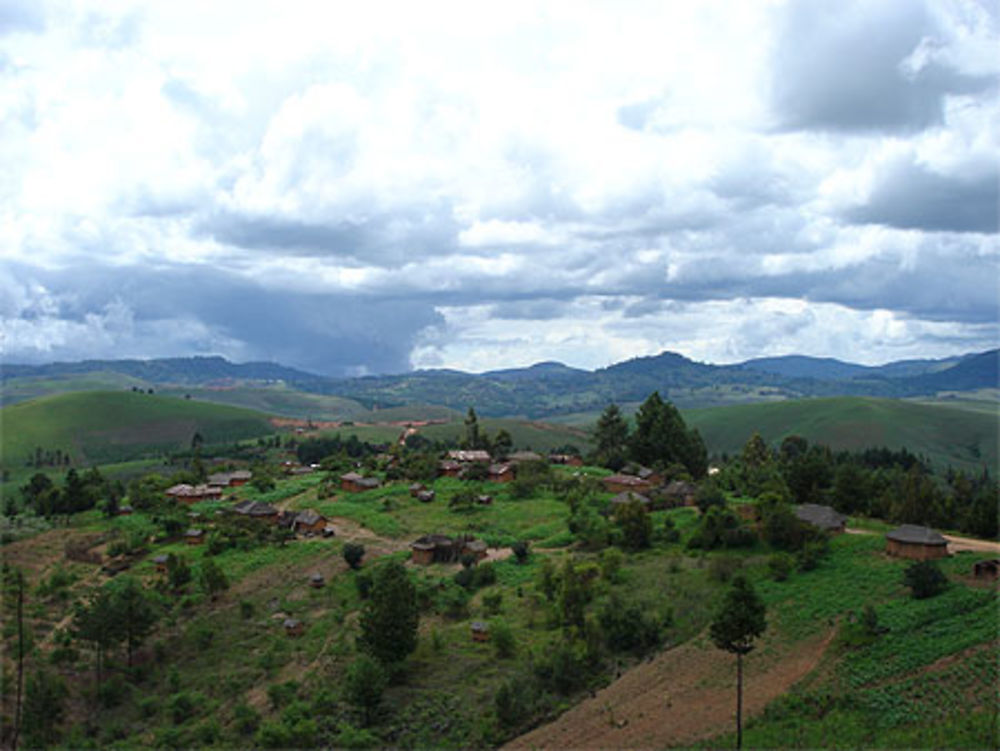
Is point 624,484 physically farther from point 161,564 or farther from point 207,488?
point 207,488

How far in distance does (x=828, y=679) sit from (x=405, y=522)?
153 ft

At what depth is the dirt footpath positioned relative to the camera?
37.2 metres

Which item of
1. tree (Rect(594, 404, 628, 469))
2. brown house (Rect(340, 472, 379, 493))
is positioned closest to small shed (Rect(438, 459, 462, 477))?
brown house (Rect(340, 472, 379, 493))

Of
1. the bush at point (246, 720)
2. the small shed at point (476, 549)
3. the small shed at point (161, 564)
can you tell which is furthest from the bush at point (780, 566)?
the small shed at point (161, 564)

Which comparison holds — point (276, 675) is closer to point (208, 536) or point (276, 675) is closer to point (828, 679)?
point (208, 536)

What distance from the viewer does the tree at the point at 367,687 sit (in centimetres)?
4253

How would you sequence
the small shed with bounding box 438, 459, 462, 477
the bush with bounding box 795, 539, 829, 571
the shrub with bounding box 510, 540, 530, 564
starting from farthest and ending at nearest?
1. the small shed with bounding box 438, 459, 462, 477
2. the shrub with bounding box 510, 540, 530, 564
3. the bush with bounding box 795, 539, 829, 571

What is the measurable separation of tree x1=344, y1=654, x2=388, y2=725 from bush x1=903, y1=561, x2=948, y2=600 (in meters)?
31.3

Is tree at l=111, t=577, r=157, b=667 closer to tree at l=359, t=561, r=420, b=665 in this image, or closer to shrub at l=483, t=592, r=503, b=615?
tree at l=359, t=561, r=420, b=665

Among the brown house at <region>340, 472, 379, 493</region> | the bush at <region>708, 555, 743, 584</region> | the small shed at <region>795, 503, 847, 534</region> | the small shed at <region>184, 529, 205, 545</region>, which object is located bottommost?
the small shed at <region>184, 529, 205, 545</region>

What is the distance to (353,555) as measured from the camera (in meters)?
62.6

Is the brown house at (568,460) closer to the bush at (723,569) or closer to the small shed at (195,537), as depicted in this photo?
the small shed at (195,537)

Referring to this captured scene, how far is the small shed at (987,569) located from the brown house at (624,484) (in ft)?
127

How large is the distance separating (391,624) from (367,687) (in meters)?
4.78
